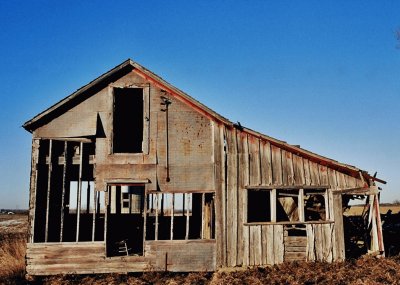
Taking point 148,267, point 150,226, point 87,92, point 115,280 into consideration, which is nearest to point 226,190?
point 148,267

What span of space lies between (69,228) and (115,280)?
18.6 feet

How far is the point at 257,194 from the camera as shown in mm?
17859

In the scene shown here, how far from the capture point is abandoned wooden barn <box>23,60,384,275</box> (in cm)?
1324

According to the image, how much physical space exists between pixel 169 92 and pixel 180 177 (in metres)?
3.29

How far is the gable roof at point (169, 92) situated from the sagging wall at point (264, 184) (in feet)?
0.72

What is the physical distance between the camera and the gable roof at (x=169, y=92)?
1361 cm

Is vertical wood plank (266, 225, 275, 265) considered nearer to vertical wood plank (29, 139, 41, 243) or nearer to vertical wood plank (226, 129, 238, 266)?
vertical wood plank (226, 129, 238, 266)

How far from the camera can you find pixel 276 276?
40.3ft

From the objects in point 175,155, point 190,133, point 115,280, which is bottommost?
point 115,280

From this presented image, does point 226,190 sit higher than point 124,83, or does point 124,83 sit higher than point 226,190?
point 124,83

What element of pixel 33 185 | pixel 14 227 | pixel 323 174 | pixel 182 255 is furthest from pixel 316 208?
pixel 14 227

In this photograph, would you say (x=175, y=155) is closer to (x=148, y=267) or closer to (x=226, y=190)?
(x=226, y=190)

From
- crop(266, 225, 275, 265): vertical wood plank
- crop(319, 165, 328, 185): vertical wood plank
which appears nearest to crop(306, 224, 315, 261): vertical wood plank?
crop(266, 225, 275, 265): vertical wood plank

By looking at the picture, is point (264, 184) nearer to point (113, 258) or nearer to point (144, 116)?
point (144, 116)
